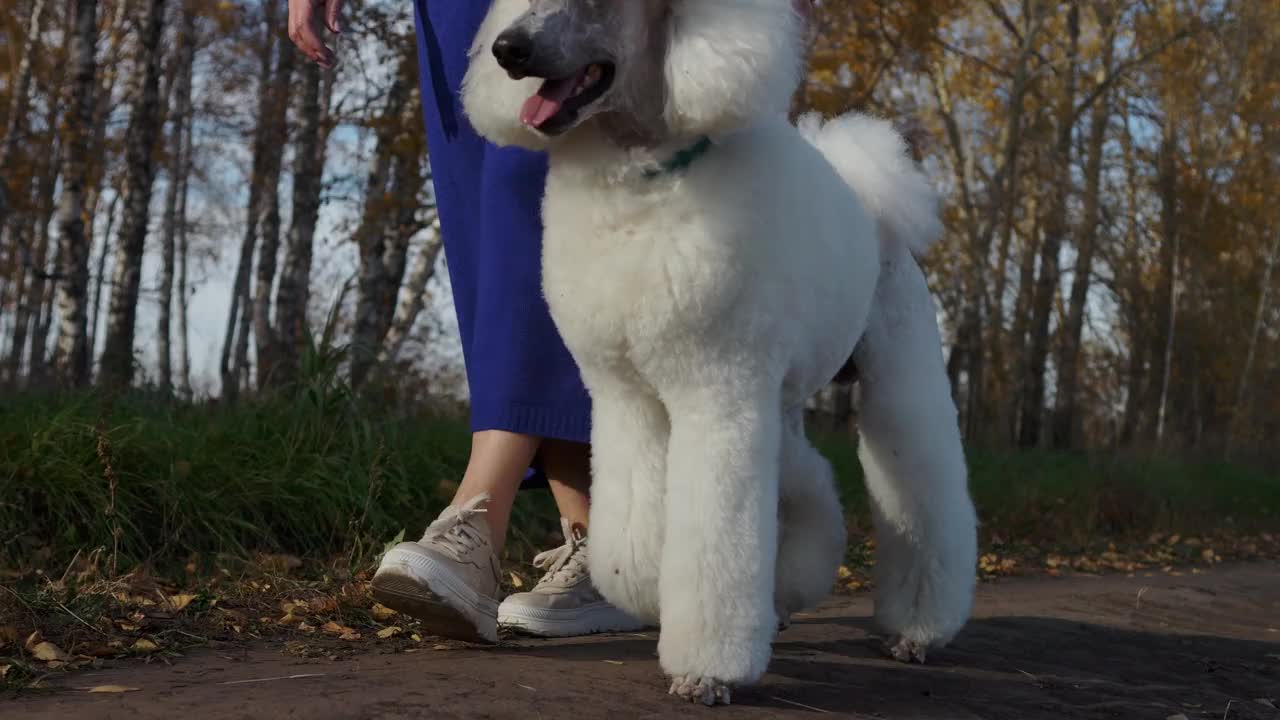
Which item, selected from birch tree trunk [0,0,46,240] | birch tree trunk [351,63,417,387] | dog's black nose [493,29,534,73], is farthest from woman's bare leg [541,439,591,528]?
birch tree trunk [0,0,46,240]

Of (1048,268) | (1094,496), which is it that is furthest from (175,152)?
(1094,496)

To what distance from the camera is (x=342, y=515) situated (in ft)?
14.0

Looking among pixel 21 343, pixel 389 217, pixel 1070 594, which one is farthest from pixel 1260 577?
pixel 21 343

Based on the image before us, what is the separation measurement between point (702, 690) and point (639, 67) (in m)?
1.17

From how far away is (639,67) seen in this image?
2219mm

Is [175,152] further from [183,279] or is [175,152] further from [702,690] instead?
[702,690]

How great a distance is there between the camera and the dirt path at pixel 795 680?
211 cm

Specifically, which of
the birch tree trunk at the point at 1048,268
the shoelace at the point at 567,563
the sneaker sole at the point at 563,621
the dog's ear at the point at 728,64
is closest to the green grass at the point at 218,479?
the shoelace at the point at 567,563

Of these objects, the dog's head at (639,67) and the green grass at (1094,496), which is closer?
the dog's head at (639,67)

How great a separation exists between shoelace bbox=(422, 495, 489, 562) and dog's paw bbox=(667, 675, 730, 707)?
66 centimetres

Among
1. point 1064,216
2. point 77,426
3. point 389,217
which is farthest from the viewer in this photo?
point 1064,216

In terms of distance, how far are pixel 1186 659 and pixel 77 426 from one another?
3.68 m

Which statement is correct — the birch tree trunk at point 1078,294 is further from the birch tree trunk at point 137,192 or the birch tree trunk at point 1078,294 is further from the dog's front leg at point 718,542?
the dog's front leg at point 718,542

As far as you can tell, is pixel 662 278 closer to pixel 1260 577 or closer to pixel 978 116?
pixel 1260 577
